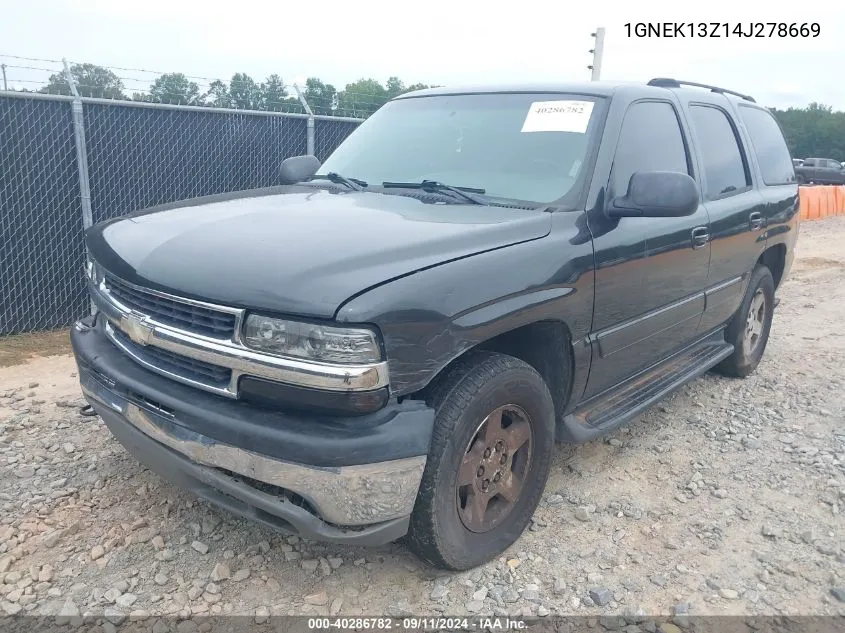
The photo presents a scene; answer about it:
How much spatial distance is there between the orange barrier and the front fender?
14576mm

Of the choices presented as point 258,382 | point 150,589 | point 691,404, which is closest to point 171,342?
point 258,382

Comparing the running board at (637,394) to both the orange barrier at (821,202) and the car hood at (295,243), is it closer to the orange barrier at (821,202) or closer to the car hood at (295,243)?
the car hood at (295,243)

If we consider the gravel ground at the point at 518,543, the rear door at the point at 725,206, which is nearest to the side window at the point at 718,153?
the rear door at the point at 725,206

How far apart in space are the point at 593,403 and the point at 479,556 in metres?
1.03

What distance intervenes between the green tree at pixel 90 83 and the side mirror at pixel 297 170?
3.38 meters

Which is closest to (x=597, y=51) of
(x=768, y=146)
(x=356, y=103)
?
(x=356, y=103)

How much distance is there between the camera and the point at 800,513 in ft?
10.8

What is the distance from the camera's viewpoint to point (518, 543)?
118 inches

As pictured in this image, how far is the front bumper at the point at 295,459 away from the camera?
85.7 inches

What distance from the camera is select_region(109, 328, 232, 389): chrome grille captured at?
2336mm

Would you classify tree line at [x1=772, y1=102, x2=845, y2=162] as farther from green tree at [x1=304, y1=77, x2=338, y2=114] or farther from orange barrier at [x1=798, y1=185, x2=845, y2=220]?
green tree at [x1=304, y1=77, x2=338, y2=114]

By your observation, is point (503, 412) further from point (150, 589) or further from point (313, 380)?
point (150, 589)

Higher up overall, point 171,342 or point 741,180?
point 741,180

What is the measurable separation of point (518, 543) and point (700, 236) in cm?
196
